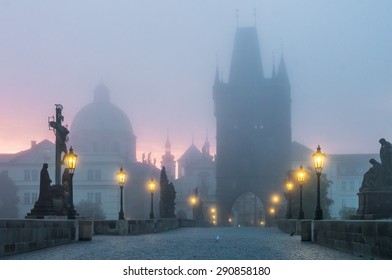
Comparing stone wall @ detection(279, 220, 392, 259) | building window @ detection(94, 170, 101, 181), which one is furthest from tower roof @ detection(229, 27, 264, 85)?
stone wall @ detection(279, 220, 392, 259)

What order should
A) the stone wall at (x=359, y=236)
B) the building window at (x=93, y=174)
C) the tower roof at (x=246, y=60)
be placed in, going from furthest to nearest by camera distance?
the building window at (x=93, y=174), the tower roof at (x=246, y=60), the stone wall at (x=359, y=236)

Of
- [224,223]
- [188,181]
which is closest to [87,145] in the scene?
[188,181]

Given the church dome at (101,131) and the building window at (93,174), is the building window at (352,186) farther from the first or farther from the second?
the building window at (93,174)

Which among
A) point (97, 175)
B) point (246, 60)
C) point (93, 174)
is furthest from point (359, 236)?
point (93, 174)

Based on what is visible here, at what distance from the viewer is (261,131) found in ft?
329

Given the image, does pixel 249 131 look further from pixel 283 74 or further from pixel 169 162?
pixel 169 162

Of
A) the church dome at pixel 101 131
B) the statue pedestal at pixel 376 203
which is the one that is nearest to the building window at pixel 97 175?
the church dome at pixel 101 131

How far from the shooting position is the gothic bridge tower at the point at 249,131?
98.9 metres

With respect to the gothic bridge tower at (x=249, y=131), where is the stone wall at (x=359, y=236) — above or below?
below

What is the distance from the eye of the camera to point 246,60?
102 m

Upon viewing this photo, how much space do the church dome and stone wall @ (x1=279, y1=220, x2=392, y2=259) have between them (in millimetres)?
96648

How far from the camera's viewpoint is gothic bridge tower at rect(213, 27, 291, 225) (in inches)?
3893

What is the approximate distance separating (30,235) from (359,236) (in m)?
7.25
